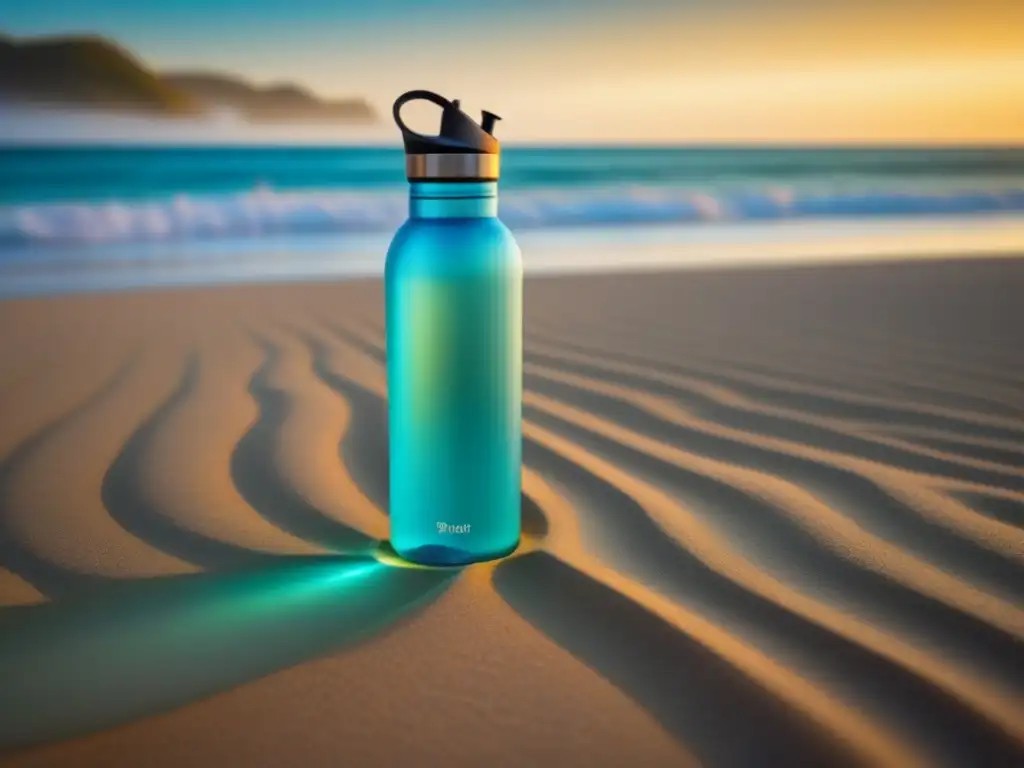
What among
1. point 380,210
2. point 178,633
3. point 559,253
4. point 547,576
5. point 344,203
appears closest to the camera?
point 178,633

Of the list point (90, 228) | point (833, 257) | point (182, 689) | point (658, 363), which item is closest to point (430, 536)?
point (182, 689)

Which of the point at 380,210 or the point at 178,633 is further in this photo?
the point at 380,210

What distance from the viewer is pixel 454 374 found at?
1.16 m

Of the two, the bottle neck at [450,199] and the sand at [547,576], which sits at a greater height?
the bottle neck at [450,199]

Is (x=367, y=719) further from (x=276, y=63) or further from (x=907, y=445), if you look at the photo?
(x=276, y=63)

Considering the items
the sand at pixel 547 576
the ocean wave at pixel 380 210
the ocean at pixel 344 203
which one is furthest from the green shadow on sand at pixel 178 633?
the ocean wave at pixel 380 210

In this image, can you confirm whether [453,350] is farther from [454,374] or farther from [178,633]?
[178,633]

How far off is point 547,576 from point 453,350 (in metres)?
0.29

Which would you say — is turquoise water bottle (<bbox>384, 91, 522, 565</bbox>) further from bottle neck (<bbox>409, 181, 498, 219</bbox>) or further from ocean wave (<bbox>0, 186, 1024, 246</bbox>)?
ocean wave (<bbox>0, 186, 1024, 246</bbox>)

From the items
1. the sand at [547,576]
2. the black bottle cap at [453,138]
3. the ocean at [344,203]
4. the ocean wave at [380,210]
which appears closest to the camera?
the sand at [547,576]

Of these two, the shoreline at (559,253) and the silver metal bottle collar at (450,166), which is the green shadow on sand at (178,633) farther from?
the shoreline at (559,253)

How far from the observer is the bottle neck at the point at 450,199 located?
111 centimetres

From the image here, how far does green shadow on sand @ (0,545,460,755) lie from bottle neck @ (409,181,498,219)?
1.39 feet

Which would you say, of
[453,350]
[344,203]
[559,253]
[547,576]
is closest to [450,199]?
[453,350]
